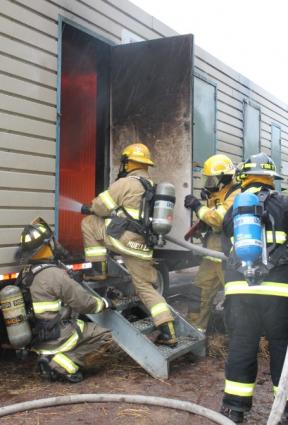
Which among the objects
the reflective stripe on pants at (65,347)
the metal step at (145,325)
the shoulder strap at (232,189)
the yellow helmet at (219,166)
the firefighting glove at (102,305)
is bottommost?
the reflective stripe on pants at (65,347)

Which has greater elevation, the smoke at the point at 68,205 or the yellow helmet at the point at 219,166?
the yellow helmet at the point at 219,166

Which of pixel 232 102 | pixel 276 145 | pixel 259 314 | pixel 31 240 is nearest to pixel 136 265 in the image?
pixel 31 240

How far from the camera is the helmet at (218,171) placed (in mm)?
5309

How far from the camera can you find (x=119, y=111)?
6.17 metres

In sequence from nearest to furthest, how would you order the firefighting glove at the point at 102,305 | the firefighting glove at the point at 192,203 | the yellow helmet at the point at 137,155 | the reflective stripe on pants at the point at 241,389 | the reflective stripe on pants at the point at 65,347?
the reflective stripe on pants at the point at 241,389 → the reflective stripe on pants at the point at 65,347 → the firefighting glove at the point at 102,305 → the yellow helmet at the point at 137,155 → the firefighting glove at the point at 192,203

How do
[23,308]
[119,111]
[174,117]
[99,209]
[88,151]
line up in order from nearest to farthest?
[23,308] → [99,209] → [174,117] → [119,111] → [88,151]

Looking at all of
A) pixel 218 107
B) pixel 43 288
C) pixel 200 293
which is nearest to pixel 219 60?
pixel 218 107

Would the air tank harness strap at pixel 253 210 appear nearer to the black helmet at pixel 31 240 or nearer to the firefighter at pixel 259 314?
the firefighter at pixel 259 314

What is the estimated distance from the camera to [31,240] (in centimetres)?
417

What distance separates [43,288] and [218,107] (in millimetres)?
4874

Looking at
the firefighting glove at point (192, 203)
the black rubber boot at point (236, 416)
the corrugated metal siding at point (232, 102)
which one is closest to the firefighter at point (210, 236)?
the firefighting glove at point (192, 203)

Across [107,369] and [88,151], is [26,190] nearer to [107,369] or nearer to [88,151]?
[107,369]

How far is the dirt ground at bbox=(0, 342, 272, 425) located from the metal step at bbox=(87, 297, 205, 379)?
14 cm

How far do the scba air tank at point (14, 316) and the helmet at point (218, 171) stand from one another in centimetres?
246
